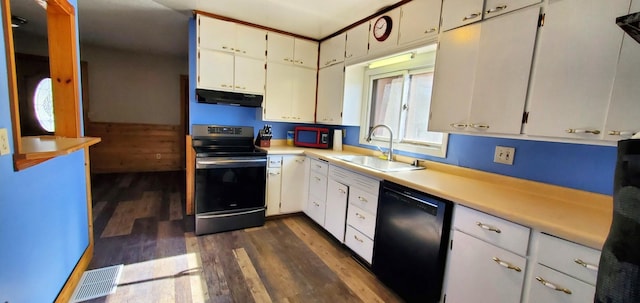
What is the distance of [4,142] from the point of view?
3.24 ft

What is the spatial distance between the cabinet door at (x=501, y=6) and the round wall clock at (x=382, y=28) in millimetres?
855

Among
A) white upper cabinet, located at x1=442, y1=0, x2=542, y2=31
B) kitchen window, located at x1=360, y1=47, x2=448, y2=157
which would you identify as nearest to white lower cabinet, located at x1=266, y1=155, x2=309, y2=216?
kitchen window, located at x1=360, y1=47, x2=448, y2=157

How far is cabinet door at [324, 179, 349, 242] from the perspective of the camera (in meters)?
2.43

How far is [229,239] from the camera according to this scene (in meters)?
2.56

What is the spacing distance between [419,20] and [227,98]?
82.1 inches

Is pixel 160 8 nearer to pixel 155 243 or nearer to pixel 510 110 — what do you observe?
pixel 155 243

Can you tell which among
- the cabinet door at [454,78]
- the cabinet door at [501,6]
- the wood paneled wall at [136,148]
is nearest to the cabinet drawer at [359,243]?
the cabinet door at [454,78]

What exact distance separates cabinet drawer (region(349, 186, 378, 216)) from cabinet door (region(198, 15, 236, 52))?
6.78ft

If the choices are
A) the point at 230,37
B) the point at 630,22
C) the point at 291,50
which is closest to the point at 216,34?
the point at 230,37

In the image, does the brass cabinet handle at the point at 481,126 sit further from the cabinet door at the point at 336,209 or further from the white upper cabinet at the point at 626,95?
the cabinet door at the point at 336,209

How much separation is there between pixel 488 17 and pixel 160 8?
3024mm

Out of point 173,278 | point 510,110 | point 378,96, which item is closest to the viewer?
point 510,110

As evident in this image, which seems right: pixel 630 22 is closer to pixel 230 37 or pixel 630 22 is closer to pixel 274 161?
pixel 274 161

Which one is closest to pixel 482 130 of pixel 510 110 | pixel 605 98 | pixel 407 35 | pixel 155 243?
pixel 510 110
